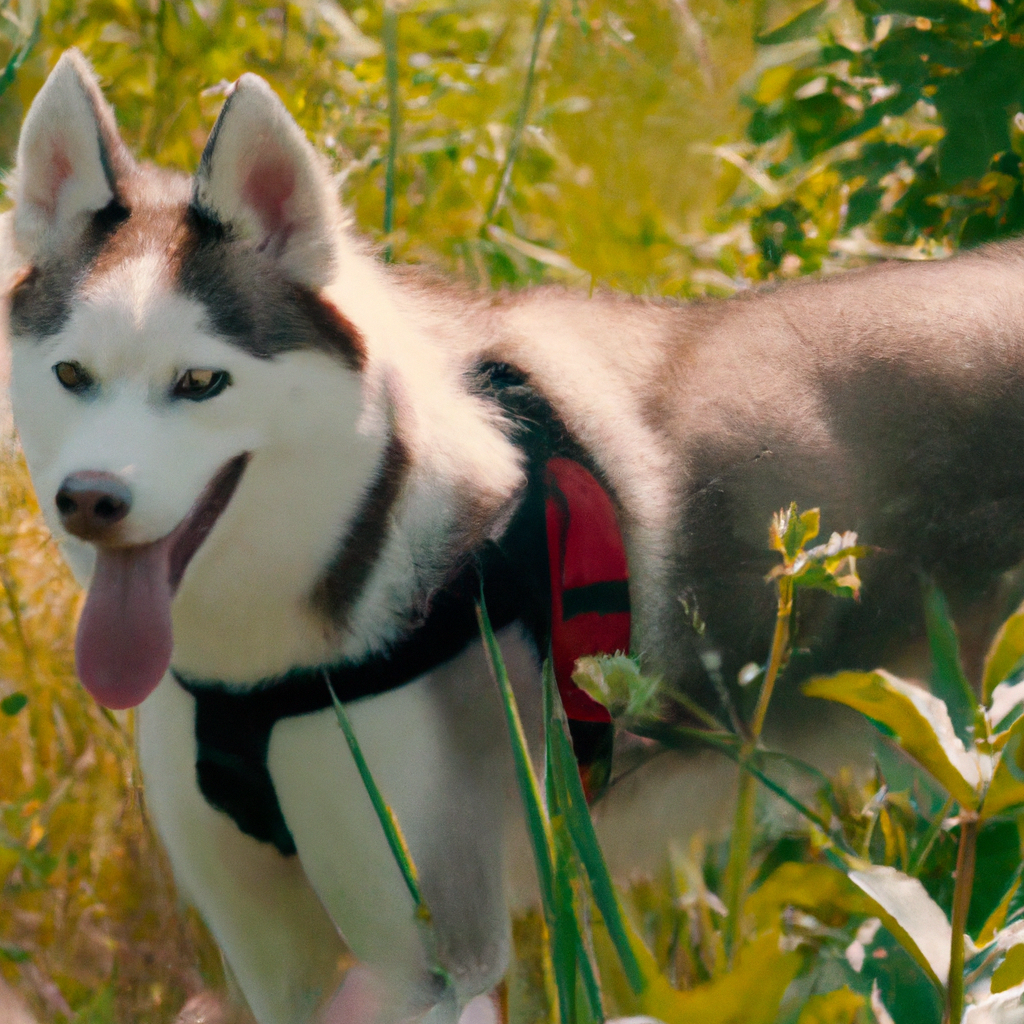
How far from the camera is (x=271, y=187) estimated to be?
1.56 meters

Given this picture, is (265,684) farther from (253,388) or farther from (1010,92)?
(1010,92)

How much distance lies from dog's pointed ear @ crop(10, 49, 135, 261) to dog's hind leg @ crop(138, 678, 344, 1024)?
680 millimetres

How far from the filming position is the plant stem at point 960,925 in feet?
3.38

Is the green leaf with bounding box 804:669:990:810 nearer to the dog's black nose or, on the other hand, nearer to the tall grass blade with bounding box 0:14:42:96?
the dog's black nose

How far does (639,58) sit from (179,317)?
9.61 feet

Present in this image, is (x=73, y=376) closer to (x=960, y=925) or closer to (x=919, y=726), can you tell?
(x=919, y=726)

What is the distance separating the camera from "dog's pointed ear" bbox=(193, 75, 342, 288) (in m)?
1.47

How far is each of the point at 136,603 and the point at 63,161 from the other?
62 centimetres

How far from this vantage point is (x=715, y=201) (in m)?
4.16

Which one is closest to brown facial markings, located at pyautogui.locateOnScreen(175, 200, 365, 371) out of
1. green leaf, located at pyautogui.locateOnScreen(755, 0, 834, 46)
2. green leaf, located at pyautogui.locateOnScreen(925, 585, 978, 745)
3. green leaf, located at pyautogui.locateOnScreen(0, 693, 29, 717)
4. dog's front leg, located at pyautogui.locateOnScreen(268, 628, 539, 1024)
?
dog's front leg, located at pyautogui.locateOnScreen(268, 628, 539, 1024)

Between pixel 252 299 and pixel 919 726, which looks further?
pixel 252 299

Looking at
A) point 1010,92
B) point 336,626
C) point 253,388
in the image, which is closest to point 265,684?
point 336,626

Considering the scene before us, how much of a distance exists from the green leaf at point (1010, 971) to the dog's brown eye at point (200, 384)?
109cm

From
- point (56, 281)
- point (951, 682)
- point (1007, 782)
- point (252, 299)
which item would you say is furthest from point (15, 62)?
point (1007, 782)
